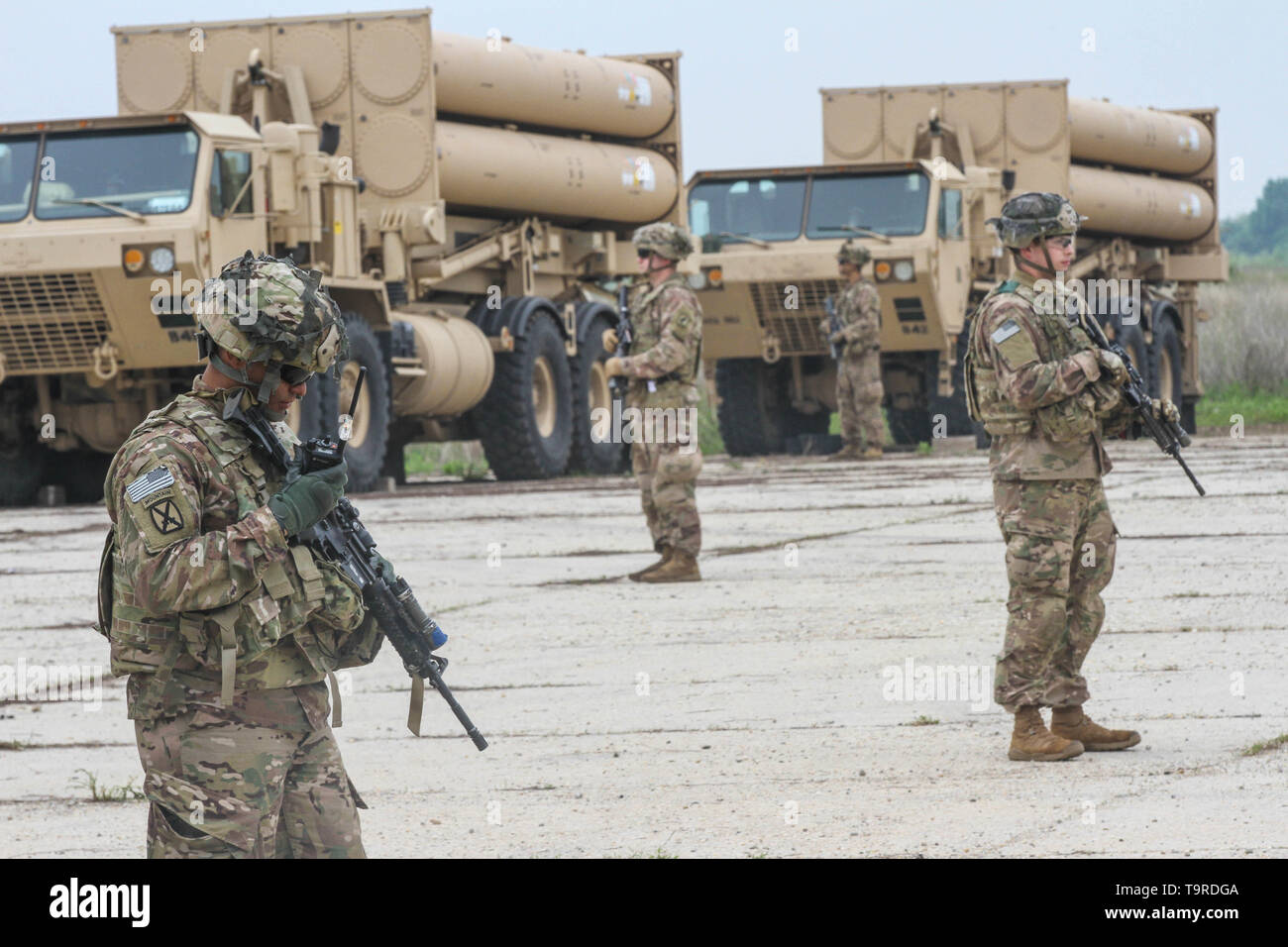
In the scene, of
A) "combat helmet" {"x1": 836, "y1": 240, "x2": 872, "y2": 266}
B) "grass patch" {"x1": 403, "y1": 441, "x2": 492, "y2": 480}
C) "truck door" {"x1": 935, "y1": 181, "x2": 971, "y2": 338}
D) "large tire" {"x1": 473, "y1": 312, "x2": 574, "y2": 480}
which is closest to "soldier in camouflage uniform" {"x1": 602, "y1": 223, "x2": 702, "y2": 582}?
"large tire" {"x1": 473, "y1": 312, "x2": 574, "y2": 480}

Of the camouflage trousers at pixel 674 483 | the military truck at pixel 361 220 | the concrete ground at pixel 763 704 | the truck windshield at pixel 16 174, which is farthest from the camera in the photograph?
the truck windshield at pixel 16 174

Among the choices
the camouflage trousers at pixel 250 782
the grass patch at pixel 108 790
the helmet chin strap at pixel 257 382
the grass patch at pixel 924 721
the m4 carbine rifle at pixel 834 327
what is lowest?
the grass patch at pixel 108 790

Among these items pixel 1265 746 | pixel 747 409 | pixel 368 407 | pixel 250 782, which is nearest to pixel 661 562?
pixel 1265 746

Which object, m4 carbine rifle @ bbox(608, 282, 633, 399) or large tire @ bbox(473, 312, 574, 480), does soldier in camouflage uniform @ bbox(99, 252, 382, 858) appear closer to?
m4 carbine rifle @ bbox(608, 282, 633, 399)

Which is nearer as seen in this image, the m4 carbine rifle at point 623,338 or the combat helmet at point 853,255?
the m4 carbine rifle at point 623,338

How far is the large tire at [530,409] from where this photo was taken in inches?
731

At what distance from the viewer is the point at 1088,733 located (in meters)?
6.09

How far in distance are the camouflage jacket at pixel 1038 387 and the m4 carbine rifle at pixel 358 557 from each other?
2507mm

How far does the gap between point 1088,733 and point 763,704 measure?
134 centimetres

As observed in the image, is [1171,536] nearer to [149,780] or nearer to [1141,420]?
[1141,420]

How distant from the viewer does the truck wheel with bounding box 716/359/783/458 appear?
2161 centimetres

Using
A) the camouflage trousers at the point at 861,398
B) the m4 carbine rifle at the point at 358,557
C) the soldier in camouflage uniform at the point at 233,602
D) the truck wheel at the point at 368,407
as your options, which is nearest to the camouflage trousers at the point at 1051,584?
the m4 carbine rifle at the point at 358,557

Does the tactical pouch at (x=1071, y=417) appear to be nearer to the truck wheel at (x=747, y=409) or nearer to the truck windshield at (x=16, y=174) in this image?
the truck windshield at (x=16, y=174)

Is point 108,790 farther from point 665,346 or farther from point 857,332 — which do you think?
point 857,332
